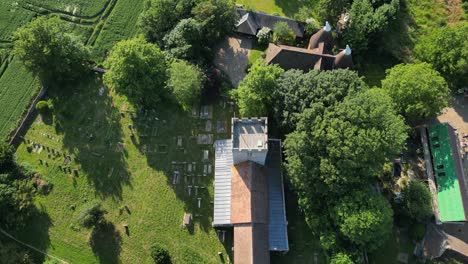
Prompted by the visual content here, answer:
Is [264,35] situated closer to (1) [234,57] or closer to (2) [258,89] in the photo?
(1) [234,57]

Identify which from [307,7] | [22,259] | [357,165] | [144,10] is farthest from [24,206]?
[307,7]

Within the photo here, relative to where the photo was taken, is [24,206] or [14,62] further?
[14,62]

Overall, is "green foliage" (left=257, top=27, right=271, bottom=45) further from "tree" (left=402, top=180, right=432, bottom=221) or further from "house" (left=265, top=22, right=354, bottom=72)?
"tree" (left=402, top=180, right=432, bottom=221)

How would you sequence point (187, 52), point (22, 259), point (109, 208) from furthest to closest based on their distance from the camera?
point (187, 52) → point (109, 208) → point (22, 259)

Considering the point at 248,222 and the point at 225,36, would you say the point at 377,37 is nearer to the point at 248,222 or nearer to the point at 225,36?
the point at 225,36

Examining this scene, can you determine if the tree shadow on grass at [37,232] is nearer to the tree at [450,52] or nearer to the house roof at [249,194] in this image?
the house roof at [249,194]

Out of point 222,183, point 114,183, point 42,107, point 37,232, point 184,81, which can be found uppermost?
point 184,81

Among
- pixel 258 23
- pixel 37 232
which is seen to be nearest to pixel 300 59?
pixel 258 23
